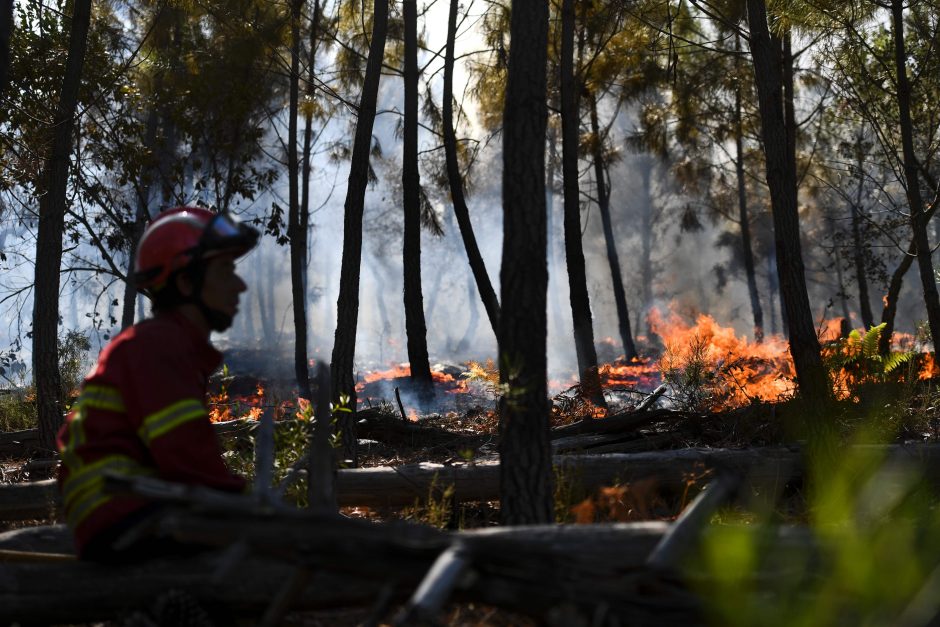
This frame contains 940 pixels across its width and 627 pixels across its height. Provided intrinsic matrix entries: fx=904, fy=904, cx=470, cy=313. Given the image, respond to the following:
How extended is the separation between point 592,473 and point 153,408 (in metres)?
3.36

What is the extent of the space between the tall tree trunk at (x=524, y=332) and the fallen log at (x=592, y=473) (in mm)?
1686

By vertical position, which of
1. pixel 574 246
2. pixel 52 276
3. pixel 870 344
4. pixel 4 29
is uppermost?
pixel 4 29

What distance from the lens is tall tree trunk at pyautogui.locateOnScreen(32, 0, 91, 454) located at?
832 centimetres

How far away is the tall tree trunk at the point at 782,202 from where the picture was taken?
7.86 m

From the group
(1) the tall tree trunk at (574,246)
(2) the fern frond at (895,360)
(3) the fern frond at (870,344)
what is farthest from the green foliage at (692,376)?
(1) the tall tree trunk at (574,246)

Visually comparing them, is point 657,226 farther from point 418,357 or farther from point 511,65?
point 511,65

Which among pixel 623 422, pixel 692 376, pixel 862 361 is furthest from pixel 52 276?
pixel 862 361

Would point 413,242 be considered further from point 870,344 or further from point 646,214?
point 646,214

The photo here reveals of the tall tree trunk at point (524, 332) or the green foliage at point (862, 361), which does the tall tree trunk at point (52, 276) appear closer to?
the tall tree trunk at point (524, 332)

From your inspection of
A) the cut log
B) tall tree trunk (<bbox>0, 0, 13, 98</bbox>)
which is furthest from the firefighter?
the cut log

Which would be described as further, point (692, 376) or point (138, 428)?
point (692, 376)

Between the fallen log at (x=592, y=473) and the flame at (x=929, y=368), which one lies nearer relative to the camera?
the fallen log at (x=592, y=473)

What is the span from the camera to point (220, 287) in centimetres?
354

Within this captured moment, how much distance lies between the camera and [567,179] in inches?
554
